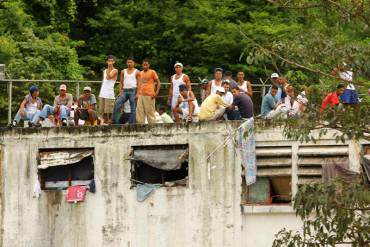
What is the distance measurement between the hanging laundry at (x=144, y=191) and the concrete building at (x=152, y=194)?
0.36ft

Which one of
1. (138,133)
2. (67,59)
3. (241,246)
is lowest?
(241,246)

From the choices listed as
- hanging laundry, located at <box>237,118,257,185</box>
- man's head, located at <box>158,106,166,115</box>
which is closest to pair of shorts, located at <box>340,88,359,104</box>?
hanging laundry, located at <box>237,118,257,185</box>

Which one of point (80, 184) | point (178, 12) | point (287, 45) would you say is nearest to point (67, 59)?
point (178, 12)

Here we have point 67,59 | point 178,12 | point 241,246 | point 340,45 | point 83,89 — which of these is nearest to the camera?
point 340,45

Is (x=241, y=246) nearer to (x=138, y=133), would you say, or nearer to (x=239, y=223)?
(x=239, y=223)

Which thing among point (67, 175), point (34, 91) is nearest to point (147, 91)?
point (34, 91)

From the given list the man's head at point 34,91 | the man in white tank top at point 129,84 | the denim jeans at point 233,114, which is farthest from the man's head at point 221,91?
the man's head at point 34,91

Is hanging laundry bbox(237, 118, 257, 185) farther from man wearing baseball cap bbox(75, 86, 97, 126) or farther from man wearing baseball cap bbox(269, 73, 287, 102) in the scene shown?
man wearing baseball cap bbox(75, 86, 97, 126)

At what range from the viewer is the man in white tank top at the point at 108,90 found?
37.9 metres

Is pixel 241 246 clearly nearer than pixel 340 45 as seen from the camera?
No

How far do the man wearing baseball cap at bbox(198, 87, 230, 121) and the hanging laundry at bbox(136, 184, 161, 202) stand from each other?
2.03m

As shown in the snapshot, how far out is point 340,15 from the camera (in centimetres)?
2934

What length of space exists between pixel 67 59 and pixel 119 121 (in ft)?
31.2

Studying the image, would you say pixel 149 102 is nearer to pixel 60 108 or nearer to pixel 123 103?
pixel 123 103
